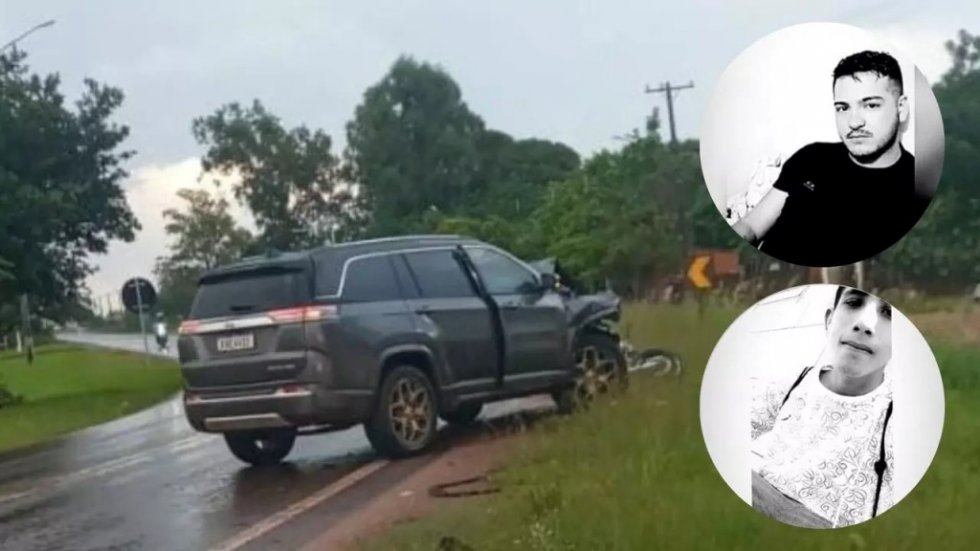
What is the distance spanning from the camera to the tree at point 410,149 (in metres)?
6.43

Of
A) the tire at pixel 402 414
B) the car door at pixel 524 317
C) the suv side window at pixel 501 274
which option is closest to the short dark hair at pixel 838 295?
the car door at pixel 524 317

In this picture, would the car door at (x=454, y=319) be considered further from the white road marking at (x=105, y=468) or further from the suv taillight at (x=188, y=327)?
the white road marking at (x=105, y=468)

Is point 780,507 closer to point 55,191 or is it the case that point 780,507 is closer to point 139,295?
point 139,295

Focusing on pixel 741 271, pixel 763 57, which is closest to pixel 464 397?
pixel 741 271

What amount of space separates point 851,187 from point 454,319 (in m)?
1.70

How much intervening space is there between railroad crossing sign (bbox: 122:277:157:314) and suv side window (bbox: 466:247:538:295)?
139 centimetres

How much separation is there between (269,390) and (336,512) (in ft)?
1.86

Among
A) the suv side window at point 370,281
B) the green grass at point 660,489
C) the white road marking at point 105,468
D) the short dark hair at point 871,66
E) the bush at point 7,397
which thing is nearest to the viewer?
the green grass at point 660,489

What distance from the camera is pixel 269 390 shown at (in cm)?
634

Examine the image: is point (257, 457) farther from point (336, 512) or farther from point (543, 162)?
point (543, 162)

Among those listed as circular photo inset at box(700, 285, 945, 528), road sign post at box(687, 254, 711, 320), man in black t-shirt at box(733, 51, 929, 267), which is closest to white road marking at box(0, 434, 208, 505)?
road sign post at box(687, 254, 711, 320)

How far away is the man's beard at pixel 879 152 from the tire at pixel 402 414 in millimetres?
→ 1969

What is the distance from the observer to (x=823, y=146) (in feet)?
19.2

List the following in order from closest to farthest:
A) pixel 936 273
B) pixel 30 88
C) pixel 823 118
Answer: pixel 823 118
pixel 936 273
pixel 30 88
